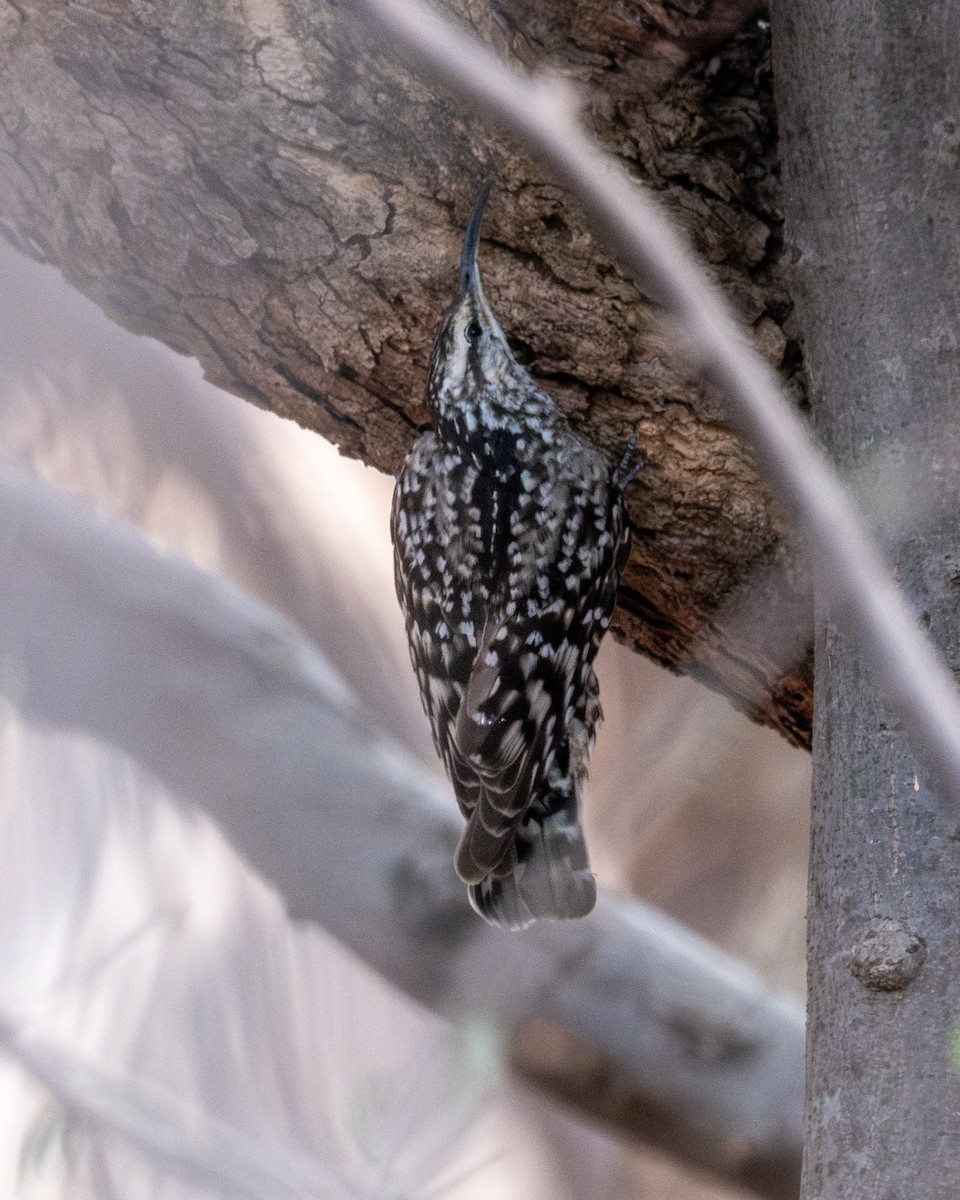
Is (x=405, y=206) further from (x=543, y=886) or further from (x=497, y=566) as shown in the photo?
(x=543, y=886)

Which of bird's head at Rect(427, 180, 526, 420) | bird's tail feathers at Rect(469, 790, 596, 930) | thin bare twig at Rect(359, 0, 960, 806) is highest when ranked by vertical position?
bird's head at Rect(427, 180, 526, 420)

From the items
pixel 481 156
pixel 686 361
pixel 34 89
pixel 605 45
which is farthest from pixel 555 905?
pixel 34 89

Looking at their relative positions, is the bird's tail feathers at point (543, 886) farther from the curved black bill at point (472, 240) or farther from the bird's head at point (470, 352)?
the curved black bill at point (472, 240)

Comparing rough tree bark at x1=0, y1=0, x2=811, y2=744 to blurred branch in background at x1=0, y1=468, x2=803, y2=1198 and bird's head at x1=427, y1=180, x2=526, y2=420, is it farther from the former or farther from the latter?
blurred branch in background at x1=0, y1=468, x2=803, y2=1198

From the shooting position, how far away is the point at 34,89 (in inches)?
92.4

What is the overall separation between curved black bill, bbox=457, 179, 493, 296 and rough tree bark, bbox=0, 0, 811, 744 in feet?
0.15

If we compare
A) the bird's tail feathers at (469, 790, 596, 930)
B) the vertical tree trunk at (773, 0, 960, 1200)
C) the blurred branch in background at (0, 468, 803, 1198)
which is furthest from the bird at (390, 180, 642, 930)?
the blurred branch in background at (0, 468, 803, 1198)

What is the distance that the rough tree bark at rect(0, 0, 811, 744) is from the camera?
2.27 meters

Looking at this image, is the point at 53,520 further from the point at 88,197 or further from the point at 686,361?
the point at 686,361

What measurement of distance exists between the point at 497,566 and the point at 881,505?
900mm

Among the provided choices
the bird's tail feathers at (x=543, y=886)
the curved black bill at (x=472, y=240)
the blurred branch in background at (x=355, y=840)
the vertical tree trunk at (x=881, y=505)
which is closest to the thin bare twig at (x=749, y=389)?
the vertical tree trunk at (x=881, y=505)

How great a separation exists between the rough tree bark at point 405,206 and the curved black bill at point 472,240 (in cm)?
4

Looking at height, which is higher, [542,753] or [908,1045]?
[542,753]

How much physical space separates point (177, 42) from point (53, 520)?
6.65ft
